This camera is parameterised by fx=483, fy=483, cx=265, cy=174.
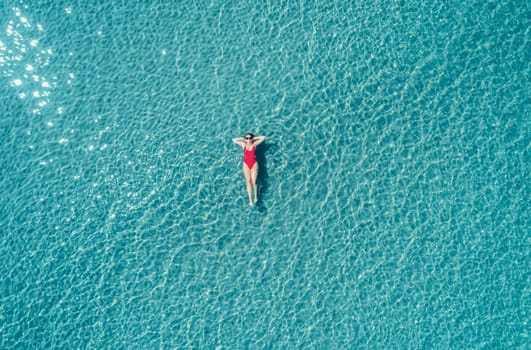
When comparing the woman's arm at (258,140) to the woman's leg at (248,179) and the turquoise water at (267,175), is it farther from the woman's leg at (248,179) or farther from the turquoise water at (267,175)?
the woman's leg at (248,179)

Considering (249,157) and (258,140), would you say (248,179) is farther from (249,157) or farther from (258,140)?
(258,140)

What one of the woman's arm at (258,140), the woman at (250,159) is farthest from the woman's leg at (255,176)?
the woman's arm at (258,140)

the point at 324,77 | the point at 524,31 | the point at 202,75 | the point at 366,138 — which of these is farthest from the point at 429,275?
the point at 202,75

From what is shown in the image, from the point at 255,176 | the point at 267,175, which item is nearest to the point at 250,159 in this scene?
the point at 255,176

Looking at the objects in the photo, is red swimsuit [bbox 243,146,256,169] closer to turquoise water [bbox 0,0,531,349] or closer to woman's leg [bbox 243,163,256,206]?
woman's leg [bbox 243,163,256,206]

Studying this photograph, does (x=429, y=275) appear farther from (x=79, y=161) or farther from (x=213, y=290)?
(x=79, y=161)

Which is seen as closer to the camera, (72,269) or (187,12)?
(72,269)
